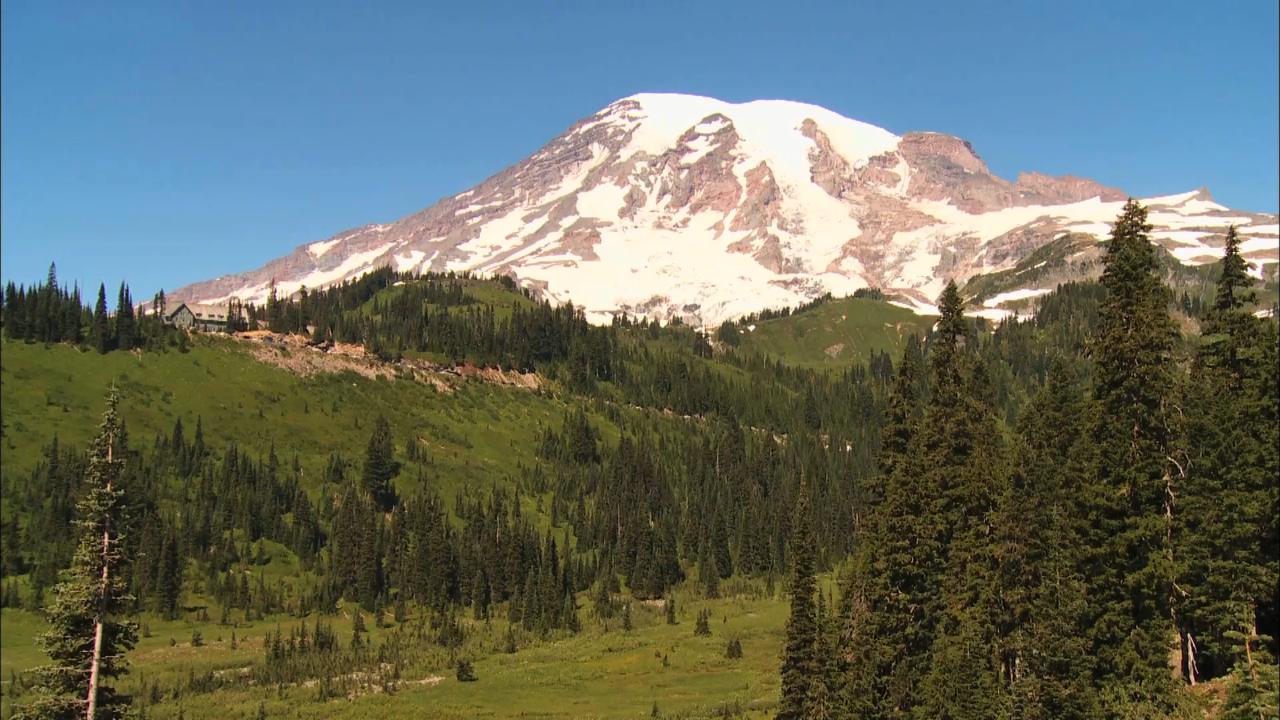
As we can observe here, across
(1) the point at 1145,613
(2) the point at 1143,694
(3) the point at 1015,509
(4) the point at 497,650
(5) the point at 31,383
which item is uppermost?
(5) the point at 31,383

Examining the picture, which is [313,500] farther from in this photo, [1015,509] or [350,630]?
[1015,509]

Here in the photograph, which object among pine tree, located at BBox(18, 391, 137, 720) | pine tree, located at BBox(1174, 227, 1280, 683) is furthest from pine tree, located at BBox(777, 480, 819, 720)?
pine tree, located at BBox(18, 391, 137, 720)

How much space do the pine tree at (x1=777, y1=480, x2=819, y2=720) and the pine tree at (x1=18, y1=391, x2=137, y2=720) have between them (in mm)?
36308

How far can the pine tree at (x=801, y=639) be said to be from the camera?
59.2m

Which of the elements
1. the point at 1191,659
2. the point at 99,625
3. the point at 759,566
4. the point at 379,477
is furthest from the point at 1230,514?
the point at 379,477

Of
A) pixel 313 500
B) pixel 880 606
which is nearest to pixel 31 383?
pixel 313 500

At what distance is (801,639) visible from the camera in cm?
5994

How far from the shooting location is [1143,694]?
44.2m

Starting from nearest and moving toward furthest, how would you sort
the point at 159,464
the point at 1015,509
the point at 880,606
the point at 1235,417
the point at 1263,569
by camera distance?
the point at 1263,569 → the point at 1235,417 → the point at 1015,509 → the point at 880,606 → the point at 159,464

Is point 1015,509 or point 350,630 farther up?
point 1015,509

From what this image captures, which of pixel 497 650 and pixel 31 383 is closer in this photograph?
pixel 497 650

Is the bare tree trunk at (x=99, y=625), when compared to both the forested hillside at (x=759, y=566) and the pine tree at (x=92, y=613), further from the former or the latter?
the forested hillside at (x=759, y=566)

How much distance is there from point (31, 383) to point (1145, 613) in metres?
198

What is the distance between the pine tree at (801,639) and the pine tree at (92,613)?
36308mm
